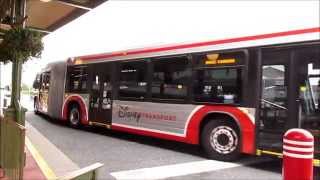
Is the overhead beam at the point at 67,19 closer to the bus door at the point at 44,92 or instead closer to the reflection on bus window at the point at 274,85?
the reflection on bus window at the point at 274,85

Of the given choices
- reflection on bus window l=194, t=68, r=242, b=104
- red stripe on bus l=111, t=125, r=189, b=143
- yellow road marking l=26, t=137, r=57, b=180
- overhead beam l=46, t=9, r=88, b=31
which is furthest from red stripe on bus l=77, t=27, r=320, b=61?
yellow road marking l=26, t=137, r=57, b=180

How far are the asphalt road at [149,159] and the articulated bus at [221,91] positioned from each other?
15.1 inches

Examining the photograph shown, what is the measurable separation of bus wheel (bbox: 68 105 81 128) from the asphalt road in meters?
1.86

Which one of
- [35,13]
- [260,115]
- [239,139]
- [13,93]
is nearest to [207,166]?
[239,139]

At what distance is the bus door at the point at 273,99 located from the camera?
312 inches

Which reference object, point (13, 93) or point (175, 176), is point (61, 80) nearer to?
point (13, 93)

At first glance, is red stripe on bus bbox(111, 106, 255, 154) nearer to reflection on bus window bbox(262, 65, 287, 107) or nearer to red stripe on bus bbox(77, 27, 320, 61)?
reflection on bus window bbox(262, 65, 287, 107)

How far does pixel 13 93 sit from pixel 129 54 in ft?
15.5

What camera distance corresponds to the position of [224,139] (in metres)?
8.98

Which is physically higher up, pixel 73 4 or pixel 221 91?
pixel 73 4

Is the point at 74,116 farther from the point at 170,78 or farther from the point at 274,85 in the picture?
the point at 274,85

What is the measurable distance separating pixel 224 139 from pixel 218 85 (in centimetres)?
112

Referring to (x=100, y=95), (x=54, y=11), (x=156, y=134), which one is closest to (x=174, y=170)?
(x=156, y=134)

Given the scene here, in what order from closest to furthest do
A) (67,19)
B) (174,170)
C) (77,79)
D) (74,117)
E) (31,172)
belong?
(31,172) < (174,170) < (67,19) < (77,79) < (74,117)
